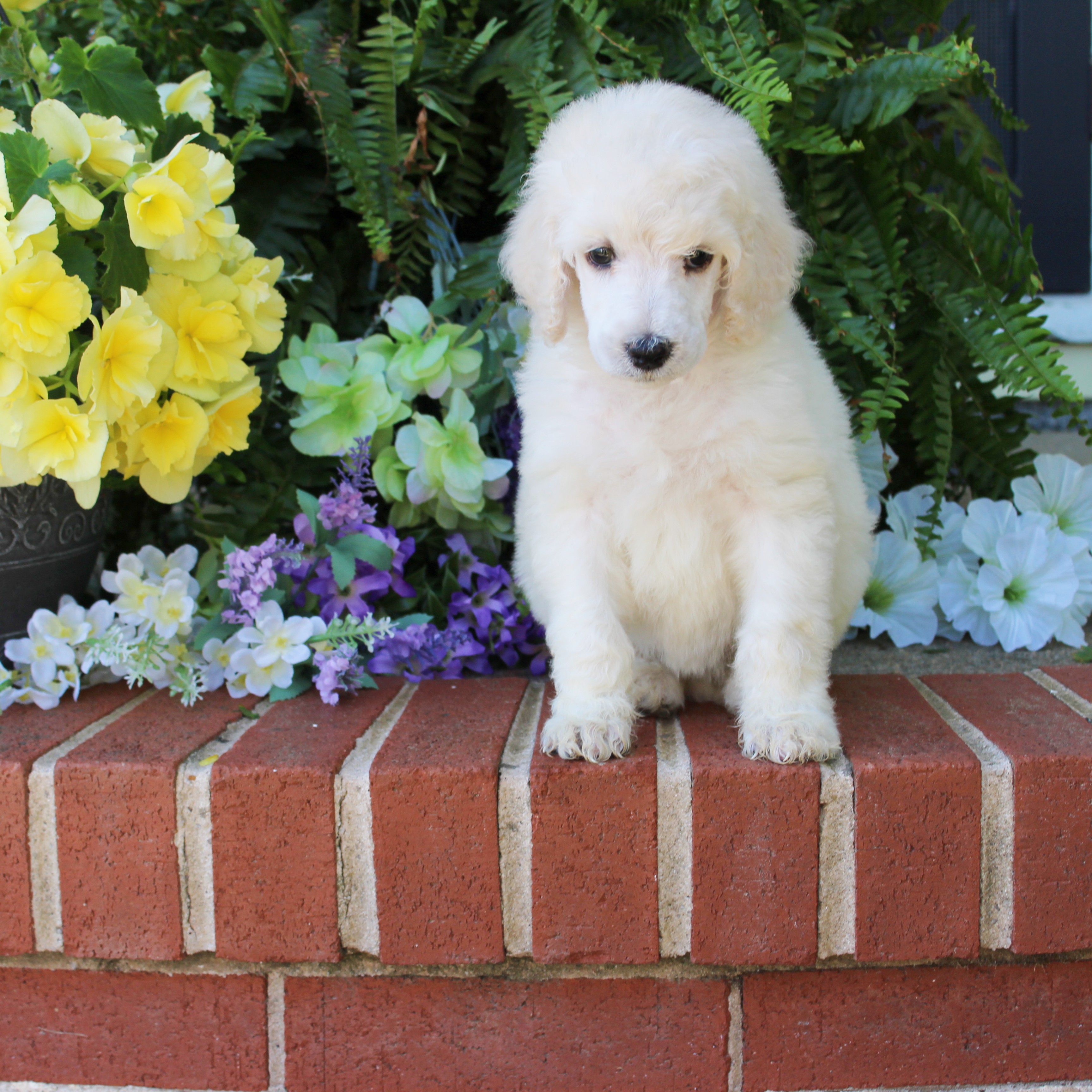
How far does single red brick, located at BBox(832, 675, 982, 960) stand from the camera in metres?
1.37

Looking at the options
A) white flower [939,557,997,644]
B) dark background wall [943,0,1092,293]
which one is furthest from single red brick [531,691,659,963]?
dark background wall [943,0,1092,293]

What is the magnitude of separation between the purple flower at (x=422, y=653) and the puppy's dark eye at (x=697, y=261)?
802 mm

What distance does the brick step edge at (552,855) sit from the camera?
1369mm

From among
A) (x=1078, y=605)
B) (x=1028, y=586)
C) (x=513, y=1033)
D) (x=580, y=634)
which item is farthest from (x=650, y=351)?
(x=1078, y=605)

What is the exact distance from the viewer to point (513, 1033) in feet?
4.81

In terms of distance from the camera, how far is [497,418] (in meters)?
2.22

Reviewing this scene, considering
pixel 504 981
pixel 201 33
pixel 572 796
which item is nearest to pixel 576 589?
pixel 572 796

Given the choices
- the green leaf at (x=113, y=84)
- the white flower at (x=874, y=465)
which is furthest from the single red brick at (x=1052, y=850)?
the green leaf at (x=113, y=84)

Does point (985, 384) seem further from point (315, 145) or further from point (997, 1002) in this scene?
point (315, 145)

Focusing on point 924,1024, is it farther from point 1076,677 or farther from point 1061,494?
point 1061,494

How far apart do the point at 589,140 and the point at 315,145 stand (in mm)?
920

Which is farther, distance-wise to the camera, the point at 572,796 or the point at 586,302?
the point at 586,302

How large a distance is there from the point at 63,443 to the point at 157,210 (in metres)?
0.42

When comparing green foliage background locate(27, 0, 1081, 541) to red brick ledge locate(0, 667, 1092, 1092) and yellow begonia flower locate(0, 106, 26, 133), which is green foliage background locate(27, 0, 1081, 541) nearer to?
yellow begonia flower locate(0, 106, 26, 133)
